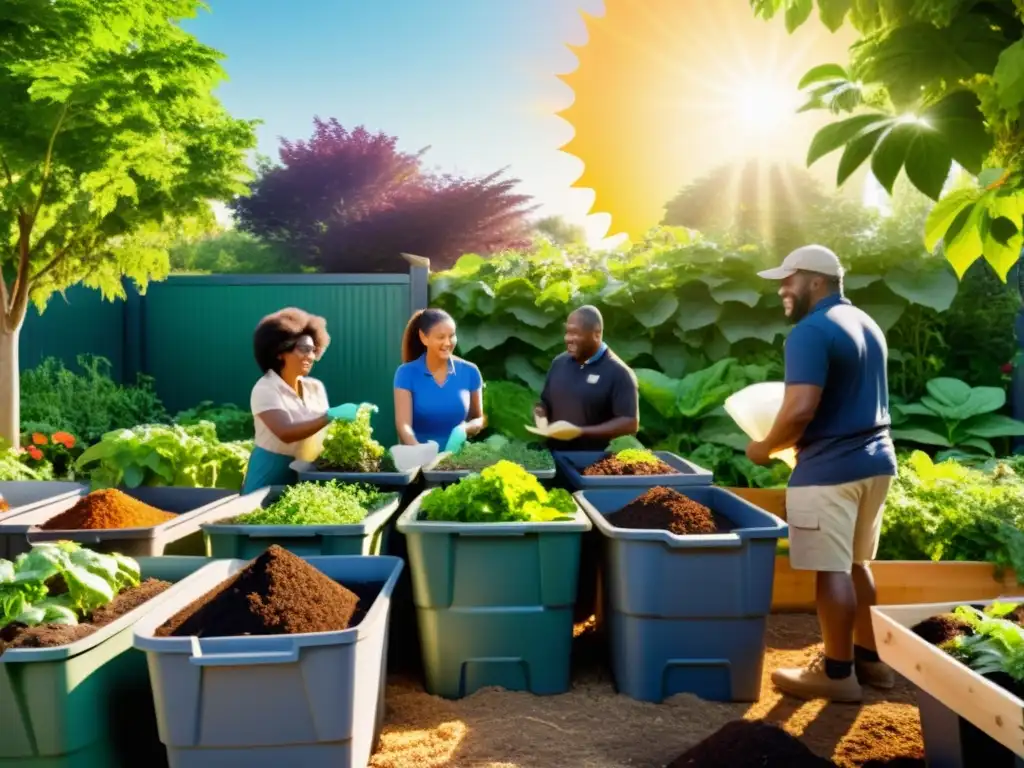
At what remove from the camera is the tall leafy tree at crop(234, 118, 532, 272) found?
18.3 m

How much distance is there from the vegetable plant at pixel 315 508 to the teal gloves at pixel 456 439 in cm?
96

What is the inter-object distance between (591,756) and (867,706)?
1245 mm

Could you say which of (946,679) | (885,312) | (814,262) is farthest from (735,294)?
(946,679)

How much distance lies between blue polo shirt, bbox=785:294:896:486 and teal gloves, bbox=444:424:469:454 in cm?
182

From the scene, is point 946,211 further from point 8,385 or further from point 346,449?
point 8,385

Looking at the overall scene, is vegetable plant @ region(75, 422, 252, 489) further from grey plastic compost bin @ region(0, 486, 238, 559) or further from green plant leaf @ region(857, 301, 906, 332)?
green plant leaf @ region(857, 301, 906, 332)

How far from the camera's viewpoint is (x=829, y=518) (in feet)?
10.8

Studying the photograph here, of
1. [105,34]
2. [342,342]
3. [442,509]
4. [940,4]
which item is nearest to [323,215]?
[342,342]

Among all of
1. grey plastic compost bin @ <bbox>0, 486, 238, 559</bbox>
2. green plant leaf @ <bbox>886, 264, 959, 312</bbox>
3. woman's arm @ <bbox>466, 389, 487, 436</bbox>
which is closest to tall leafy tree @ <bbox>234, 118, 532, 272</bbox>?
green plant leaf @ <bbox>886, 264, 959, 312</bbox>

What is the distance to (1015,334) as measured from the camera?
6.93 m

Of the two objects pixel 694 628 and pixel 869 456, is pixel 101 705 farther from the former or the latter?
pixel 869 456

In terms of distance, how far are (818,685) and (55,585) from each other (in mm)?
2771

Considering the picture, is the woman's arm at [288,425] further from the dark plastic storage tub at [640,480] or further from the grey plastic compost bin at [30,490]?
the dark plastic storage tub at [640,480]

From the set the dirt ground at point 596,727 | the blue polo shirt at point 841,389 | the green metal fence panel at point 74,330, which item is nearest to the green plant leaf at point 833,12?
the blue polo shirt at point 841,389
